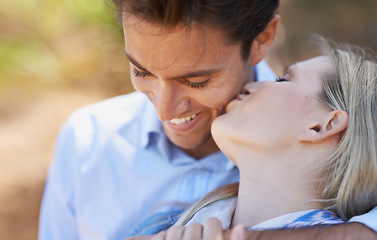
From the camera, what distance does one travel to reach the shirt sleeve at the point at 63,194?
2.38 metres

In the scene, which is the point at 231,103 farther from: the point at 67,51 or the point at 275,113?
the point at 67,51

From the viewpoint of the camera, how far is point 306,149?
1.56m

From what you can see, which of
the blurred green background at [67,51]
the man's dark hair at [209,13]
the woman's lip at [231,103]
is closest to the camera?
the man's dark hair at [209,13]

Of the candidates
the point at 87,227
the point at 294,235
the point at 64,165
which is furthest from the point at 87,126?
the point at 294,235

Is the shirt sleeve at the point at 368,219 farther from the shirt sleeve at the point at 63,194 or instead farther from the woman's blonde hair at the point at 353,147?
the shirt sleeve at the point at 63,194

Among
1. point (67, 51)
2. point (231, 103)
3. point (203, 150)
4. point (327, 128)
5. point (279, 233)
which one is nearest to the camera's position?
point (279, 233)

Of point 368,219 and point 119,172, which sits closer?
point 368,219

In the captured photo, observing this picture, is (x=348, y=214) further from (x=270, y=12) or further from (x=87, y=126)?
(x=87, y=126)

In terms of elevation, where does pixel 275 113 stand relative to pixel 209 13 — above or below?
below

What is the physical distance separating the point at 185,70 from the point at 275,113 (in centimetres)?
34

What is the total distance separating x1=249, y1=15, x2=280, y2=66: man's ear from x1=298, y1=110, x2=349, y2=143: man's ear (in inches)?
19.0

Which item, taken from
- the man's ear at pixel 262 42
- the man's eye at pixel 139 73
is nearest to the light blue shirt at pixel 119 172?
the man's ear at pixel 262 42

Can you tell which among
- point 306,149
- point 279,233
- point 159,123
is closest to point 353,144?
point 306,149

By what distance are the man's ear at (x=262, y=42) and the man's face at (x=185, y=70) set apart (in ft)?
0.19
